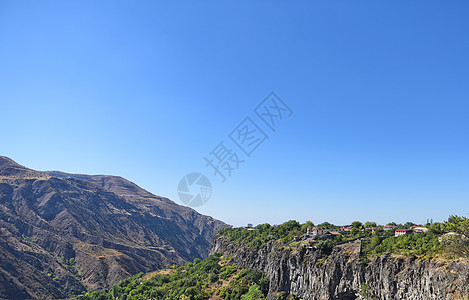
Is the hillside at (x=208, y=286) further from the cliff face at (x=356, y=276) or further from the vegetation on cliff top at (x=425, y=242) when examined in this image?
the vegetation on cliff top at (x=425, y=242)

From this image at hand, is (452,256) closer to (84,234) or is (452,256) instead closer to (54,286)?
(54,286)

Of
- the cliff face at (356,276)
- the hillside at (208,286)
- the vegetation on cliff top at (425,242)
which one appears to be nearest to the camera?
the vegetation on cliff top at (425,242)

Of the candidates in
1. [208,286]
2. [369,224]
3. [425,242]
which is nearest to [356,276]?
[425,242]

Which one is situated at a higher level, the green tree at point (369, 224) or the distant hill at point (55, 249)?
the green tree at point (369, 224)

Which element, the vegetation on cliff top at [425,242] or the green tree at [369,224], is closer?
the vegetation on cliff top at [425,242]

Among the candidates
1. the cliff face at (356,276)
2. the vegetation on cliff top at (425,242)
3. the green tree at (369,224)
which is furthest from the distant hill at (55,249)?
the green tree at (369,224)

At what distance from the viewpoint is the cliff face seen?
102 feet

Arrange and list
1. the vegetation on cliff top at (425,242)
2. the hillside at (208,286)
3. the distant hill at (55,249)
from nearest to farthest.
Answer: the vegetation on cliff top at (425,242)
the hillside at (208,286)
the distant hill at (55,249)

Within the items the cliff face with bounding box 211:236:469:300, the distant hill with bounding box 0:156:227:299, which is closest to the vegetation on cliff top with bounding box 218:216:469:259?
the cliff face with bounding box 211:236:469:300

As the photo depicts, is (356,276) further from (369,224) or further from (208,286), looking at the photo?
(208,286)

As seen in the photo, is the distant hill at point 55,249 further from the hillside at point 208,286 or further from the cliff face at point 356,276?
the cliff face at point 356,276

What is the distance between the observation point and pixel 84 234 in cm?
17125

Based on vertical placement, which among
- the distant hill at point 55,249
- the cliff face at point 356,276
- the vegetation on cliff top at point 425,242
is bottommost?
the distant hill at point 55,249

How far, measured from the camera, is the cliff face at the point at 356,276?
31062mm
